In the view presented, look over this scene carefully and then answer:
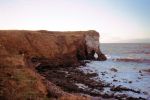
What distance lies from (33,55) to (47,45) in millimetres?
4920

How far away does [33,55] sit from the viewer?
139ft

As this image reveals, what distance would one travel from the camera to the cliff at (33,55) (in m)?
14.7

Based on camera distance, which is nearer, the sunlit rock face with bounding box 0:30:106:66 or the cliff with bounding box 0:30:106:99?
the cliff with bounding box 0:30:106:99

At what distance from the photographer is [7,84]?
1470cm

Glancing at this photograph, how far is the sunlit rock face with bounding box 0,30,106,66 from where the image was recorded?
138 feet

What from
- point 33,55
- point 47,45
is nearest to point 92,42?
point 47,45

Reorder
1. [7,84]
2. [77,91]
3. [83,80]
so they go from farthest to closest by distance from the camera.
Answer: [83,80] < [77,91] < [7,84]

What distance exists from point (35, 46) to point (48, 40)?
4347 mm

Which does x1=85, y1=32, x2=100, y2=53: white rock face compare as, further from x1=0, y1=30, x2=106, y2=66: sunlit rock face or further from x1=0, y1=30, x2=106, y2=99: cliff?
x1=0, y1=30, x2=106, y2=66: sunlit rock face

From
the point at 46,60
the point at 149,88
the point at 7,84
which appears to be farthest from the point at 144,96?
the point at 46,60

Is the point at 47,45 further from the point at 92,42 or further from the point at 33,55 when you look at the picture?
the point at 92,42

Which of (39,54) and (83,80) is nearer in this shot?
(83,80)

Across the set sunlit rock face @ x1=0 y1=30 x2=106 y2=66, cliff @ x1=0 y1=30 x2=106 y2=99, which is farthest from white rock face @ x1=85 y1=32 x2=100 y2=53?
sunlit rock face @ x1=0 y1=30 x2=106 y2=66

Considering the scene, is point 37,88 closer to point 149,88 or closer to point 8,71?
point 8,71
